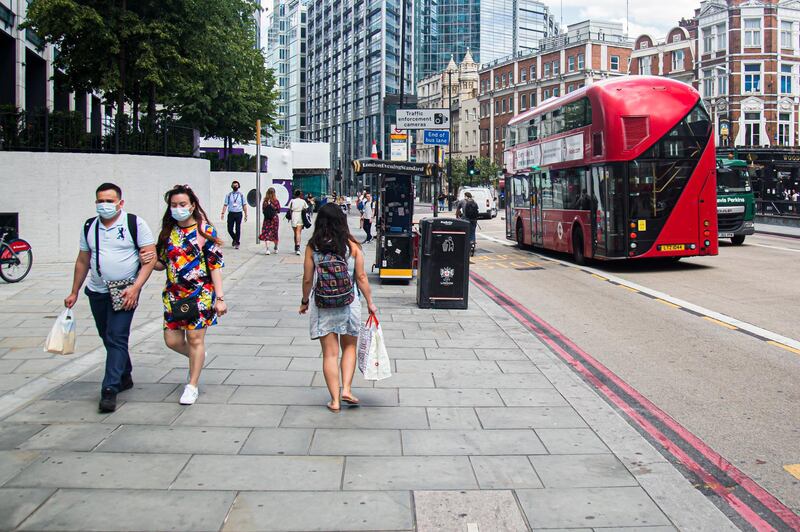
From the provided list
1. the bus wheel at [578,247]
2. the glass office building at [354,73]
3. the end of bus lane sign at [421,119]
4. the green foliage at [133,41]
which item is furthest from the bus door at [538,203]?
the glass office building at [354,73]

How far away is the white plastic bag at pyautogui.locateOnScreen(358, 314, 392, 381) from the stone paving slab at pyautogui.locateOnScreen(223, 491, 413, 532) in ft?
5.85

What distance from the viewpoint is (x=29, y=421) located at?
5773 mm

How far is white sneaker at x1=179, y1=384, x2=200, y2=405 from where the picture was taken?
20.6 feet

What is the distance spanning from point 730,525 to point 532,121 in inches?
790

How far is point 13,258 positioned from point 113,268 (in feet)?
28.2

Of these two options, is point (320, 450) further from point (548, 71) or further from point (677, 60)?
point (548, 71)

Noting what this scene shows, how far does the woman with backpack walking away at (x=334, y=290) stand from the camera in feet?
20.1

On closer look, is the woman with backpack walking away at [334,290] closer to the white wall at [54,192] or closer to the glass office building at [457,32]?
the white wall at [54,192]

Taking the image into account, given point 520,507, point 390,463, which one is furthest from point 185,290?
point 520,507

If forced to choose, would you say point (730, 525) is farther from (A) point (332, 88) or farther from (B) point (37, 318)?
(A) point (332, 88)

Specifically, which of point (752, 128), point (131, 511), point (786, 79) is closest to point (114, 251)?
point (131, 511)

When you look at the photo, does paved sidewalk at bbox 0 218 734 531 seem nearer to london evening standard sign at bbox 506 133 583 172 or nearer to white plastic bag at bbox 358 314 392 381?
white plastic bag at bbox 358 314 392 381

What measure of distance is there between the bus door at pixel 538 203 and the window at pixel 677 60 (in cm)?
5758

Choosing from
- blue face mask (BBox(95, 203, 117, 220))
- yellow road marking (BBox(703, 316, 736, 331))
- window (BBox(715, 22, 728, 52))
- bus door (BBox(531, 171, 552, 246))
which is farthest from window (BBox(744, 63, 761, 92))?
blue face mask (BBox(95, 203, 117, 220))
